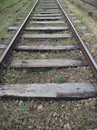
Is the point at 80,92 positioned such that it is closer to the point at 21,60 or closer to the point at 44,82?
the point at 44,82

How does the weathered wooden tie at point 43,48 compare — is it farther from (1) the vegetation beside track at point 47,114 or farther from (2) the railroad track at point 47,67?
(1) the vegetation beside track at point 47,114

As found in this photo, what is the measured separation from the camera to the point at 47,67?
548cm

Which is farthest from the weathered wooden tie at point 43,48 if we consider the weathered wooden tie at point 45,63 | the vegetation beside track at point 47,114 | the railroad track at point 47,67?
the vegetation beside track at point 47,114

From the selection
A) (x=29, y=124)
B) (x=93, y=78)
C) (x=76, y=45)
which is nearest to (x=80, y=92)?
(x=93, y=78)

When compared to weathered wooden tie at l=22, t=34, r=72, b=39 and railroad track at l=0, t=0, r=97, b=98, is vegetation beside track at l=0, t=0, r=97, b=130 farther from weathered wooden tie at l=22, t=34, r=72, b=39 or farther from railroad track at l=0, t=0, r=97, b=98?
weathered wooden tie at l=22, t=34, r=72, b=39

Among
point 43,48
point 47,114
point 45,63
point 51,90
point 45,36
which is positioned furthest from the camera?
point 45,36

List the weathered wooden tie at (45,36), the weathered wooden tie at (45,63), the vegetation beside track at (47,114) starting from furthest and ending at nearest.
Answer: the weathered wooden tie at (45,36)
the weathered wooden tie at (45,63)
the vegetation beside track at (47,114)

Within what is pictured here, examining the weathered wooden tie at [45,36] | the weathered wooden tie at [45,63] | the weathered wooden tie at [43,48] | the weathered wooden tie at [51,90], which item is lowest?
the weathered wooden tie at [45,36]

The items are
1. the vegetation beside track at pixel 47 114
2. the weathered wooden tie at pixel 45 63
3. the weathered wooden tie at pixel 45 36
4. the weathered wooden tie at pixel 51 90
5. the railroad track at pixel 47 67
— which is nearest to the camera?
the vegetation beside track at pixel 47 114

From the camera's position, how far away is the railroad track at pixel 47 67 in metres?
4.43

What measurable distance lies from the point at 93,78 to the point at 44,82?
0.97 m

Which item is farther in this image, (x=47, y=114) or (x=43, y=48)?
(x=43, y=48)

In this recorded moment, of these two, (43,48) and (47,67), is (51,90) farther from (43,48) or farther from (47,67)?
(43,48)

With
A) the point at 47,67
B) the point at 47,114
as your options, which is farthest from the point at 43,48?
the point at 47,114
